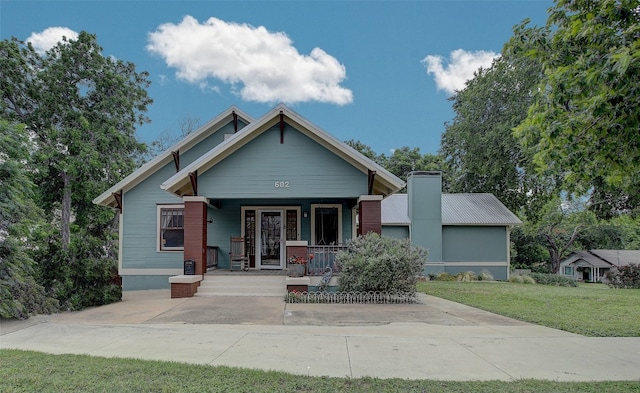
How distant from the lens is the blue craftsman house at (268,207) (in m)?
12.2

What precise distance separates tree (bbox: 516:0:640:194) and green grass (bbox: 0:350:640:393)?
2.76 metres

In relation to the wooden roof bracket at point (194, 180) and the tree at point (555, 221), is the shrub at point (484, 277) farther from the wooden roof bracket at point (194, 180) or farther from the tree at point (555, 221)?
the wooden roof bracket at point (194, 180)

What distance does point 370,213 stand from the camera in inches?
484

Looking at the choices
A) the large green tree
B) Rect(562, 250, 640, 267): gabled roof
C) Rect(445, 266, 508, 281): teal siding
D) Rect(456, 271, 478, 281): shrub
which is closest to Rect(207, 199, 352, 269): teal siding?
the large green tree

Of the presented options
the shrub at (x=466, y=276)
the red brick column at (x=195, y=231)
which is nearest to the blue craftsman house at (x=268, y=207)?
the red brick column at (x=195, y=231)

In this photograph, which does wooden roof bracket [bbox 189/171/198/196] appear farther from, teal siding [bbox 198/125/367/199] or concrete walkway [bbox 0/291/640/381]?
concrete walkway [bbox 0/291/640/381]

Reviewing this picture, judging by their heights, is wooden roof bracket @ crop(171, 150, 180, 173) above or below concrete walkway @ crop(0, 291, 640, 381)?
above

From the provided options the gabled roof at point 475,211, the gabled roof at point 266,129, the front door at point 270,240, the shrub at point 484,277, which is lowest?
the shrub at point 484,277

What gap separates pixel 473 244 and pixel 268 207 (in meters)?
11.9

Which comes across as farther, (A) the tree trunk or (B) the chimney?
(B) the chimney

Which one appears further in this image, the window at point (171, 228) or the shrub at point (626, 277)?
the shrub at point (626, 277)

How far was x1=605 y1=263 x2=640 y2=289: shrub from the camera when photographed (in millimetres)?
19188

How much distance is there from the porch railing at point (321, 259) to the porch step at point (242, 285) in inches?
37.2

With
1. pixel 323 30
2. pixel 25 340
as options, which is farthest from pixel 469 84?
pixel 25 340
